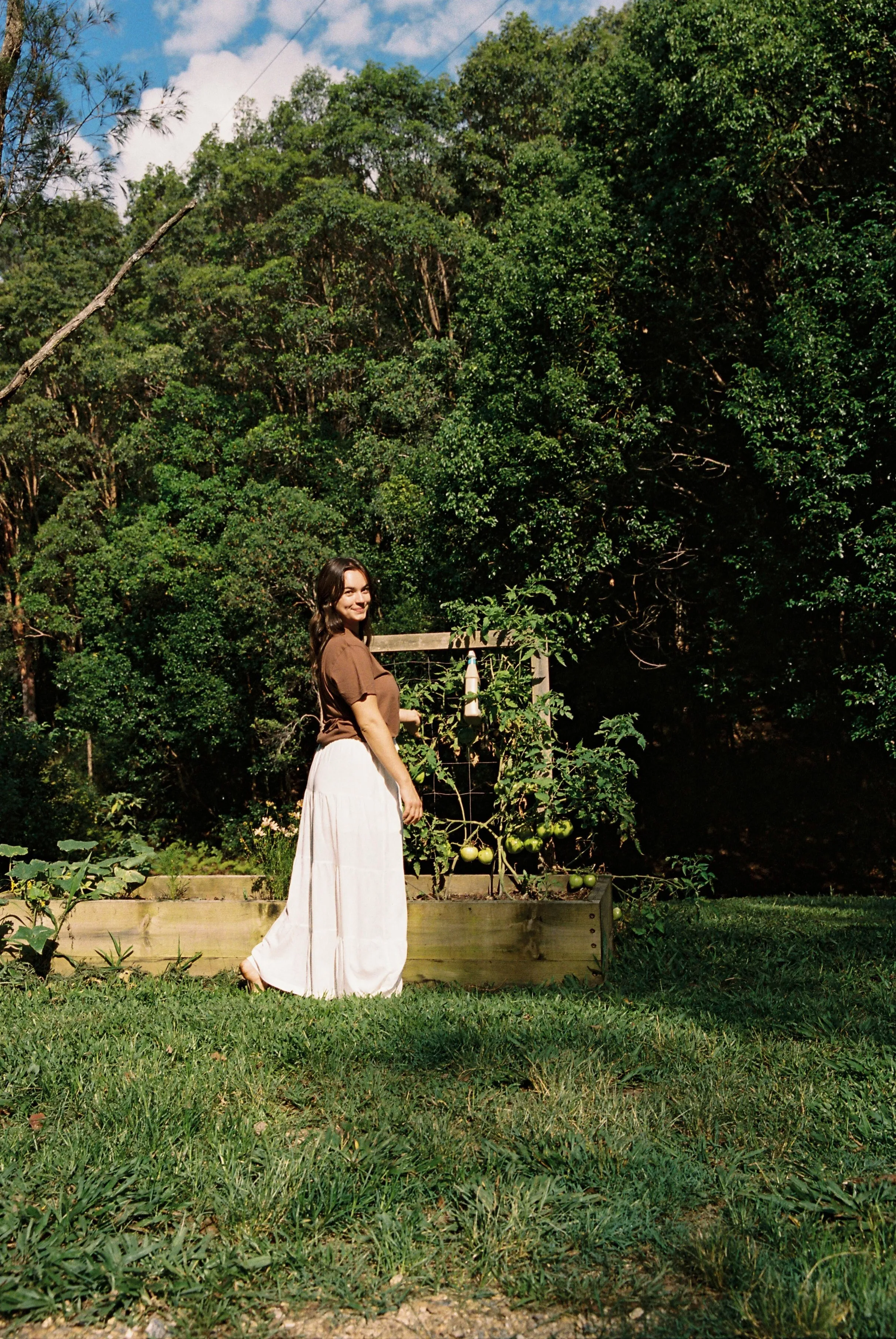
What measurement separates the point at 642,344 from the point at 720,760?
4800mm

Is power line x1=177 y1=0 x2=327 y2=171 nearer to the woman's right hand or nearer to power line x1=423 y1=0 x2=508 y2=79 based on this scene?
power line x1=423 y1=0 x2=508 y2=79

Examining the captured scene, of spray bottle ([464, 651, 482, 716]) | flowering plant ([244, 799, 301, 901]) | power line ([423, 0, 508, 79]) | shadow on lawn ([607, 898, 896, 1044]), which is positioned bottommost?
shadow on lawn ([607, 898, 896, 1044])

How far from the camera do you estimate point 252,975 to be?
3.90 metres

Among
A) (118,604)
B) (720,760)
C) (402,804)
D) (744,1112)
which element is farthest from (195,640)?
(744,1112)

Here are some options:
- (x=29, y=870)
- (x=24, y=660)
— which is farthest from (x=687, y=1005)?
(x=24, y=660)

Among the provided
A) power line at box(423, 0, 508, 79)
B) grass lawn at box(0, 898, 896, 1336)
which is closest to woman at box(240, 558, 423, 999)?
grass lawn at box(0, 898, 896, 1336)

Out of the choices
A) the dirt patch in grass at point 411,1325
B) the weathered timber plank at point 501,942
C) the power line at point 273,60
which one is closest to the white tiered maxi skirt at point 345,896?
the weathered timber plank at point 501,942

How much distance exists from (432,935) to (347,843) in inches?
27.5

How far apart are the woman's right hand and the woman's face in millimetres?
685

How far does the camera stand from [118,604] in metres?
16.2

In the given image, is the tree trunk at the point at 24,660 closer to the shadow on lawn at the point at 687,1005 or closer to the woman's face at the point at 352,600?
the woman's face at the point at 352,600

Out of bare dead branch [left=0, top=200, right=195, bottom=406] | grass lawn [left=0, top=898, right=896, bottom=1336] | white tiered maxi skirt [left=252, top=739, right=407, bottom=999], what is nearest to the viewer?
grass lawn [left=0, top=898, right=896, bottom=1336]

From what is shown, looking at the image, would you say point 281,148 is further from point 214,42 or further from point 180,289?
point 214,42

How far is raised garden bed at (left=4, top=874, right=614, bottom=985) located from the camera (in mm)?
4141
